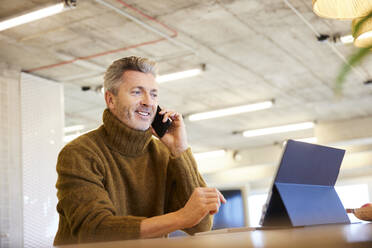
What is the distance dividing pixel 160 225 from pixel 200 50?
225 inches

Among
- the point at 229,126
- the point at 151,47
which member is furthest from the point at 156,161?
the point at 229,126

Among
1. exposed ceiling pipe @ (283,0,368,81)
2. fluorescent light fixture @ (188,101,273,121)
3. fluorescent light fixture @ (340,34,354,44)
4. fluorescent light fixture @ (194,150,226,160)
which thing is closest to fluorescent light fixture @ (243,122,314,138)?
fluorescent light fixture @ (188,101,273,121)

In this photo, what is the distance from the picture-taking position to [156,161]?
1979 mm

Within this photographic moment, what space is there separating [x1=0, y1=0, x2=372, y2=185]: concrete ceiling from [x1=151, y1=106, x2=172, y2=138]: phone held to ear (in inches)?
139

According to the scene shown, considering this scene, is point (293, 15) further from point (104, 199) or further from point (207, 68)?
point (104, 199)

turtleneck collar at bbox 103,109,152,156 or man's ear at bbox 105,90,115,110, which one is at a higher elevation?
man's ear at bbox 105,90,115,110

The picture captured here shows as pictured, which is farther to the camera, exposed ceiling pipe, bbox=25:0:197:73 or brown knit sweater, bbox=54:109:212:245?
exposed ceiling pipe, bbox=25:0:197:73

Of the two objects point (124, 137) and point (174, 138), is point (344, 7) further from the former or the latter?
point (124, 137)

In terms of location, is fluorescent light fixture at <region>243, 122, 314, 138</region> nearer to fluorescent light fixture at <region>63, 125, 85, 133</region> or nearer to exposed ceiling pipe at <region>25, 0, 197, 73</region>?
fluorescent light fixture at <region>63, 125, 85, 133</region>

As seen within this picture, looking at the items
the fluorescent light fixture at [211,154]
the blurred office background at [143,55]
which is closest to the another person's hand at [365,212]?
the blurred office background at [143,55]

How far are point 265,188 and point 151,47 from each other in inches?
565

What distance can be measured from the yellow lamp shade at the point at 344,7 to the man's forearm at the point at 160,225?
7.83ft

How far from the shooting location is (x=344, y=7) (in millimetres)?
3475

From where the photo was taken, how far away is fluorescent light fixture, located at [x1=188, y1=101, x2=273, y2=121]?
10.1 metres
